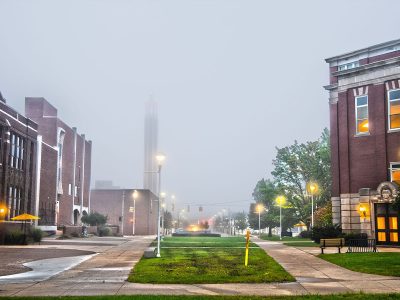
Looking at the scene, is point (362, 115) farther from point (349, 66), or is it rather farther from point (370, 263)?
point (370, 263)

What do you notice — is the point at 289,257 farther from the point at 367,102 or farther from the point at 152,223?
the point at 152,223

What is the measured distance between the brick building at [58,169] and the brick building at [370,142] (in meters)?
39.9

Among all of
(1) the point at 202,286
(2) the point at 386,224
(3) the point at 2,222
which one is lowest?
(1) the point at 202,286

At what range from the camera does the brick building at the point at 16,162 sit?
167ft

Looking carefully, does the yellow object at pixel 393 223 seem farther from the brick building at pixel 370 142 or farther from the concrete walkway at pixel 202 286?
the concrete walkway at pixel 202 286

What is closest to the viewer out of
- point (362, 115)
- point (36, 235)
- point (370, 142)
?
point (370, 142)

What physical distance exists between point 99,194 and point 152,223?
14813mm

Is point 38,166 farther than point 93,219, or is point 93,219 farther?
point 93,219

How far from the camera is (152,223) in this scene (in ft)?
415

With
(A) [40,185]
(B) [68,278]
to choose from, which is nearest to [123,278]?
(B) [68,278]

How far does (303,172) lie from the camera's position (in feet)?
237

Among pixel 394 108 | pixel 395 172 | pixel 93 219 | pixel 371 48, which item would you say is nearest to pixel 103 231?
pixel 93 219

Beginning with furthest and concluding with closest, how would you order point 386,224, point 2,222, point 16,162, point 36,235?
point 16,162
point 2,222
point 36,235
point 386,224

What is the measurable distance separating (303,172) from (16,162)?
37.3 m
